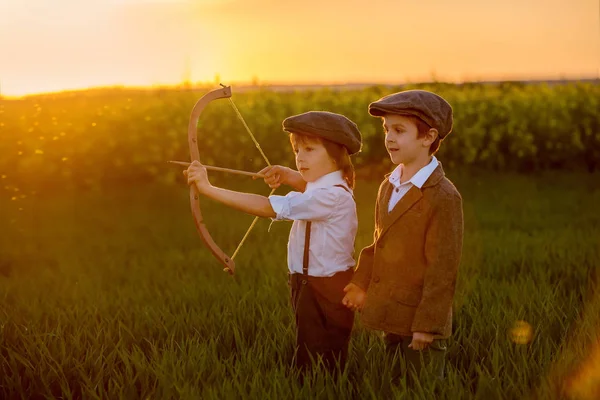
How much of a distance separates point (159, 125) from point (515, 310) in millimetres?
8223

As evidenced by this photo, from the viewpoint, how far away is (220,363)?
3658mm

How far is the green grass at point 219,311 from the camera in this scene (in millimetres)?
3494

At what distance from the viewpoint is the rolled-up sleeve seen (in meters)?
3.18

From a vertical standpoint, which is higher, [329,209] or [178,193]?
[329,209]

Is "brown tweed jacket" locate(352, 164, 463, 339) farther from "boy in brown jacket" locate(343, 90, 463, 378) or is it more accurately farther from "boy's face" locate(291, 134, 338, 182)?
"boy's face" locate(291, 134, 338, 182)

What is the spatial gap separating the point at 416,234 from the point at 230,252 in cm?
434

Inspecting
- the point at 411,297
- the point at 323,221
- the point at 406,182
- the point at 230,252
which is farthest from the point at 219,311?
the point at 230,252

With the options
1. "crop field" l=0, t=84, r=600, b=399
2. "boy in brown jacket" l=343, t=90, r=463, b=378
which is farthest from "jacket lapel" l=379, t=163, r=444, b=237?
"crop field" l=0, t=84, r=600, b=399

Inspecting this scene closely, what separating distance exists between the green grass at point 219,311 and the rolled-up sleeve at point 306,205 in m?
0.71

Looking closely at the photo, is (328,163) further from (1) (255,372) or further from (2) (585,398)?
(2) (585,398)

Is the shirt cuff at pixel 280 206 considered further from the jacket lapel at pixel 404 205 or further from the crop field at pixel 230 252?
the crop field at pixel 230 252

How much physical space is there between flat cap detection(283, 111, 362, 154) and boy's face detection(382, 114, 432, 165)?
0.74 feet

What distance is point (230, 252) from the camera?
23.8ft

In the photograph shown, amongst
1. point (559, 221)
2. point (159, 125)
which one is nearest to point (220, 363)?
point (559, 221)
